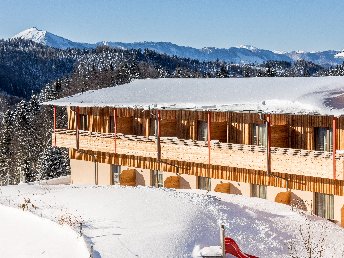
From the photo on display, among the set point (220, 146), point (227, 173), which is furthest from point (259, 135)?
point (227, 173)

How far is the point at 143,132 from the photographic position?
36812mm

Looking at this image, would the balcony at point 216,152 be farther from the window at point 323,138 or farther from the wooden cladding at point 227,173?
the window at point 323,138

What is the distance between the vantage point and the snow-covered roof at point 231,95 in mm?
26375

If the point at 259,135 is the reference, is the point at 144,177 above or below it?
below

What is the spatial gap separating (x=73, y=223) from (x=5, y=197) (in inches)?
294

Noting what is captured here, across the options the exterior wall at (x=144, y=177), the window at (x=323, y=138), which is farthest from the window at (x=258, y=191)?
the exterior wall at (x=144, y=177)

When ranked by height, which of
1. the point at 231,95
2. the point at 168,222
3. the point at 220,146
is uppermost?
the point at 231,95

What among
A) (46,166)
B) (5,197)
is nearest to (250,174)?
(5,197)

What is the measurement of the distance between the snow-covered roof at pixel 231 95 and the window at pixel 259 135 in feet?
5.80

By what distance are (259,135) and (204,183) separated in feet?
15.5

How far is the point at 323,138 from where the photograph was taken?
90.4 feet

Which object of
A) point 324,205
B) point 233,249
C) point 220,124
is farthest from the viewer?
point 220,124

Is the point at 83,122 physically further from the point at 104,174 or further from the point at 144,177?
the point at 144,177

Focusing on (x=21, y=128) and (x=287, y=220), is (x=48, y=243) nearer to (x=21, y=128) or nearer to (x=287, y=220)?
(x=287, y=220)
